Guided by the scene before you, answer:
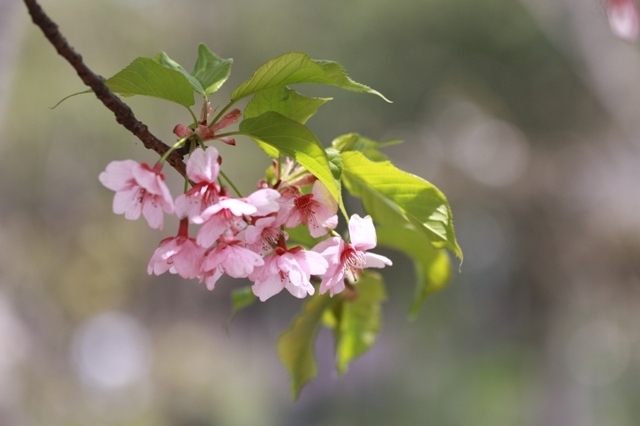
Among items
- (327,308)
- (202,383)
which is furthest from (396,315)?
(327,308)

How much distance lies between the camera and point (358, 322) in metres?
0.86

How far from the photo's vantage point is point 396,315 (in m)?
8.85

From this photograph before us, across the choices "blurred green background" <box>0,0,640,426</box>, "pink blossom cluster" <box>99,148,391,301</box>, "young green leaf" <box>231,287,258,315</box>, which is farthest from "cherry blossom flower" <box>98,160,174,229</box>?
"blurred green background" <box>0,0,640,426</box>

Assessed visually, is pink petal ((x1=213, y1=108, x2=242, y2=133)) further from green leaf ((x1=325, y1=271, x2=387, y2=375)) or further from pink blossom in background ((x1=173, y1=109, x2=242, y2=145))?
green leaf ((x1=325, y1=271, x2=387, y2=375))

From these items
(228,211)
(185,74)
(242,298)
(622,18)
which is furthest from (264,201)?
(622,18)

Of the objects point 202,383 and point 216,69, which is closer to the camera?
point 216,69

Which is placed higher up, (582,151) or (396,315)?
(582,151)

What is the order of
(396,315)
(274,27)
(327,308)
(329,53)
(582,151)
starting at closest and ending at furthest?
(327,308)
(582,151)
(329,53)
(274,27)
(396,315)

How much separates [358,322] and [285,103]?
40 centimetres

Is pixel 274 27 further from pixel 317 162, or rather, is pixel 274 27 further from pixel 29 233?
pixel 317 162

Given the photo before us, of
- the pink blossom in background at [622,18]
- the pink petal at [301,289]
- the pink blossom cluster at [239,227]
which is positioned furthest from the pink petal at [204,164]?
the pink blossom in background at [622,18]

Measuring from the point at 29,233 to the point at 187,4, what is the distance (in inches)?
133

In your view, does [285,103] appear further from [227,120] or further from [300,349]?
[300,349]

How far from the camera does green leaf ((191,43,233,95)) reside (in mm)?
556
